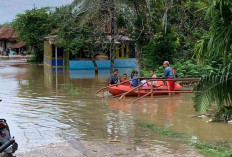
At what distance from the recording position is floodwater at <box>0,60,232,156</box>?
9.16m

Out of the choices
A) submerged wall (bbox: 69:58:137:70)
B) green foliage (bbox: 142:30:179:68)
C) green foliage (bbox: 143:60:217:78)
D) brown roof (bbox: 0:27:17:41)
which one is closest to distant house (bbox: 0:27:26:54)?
brown roof (bbox: 0:27:17:41)

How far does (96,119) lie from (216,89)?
5790 mm

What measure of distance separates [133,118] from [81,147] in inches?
155

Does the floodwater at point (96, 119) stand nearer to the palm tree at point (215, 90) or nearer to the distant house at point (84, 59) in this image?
the palm tree at point (215, 90)

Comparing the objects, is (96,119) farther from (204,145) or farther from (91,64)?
(91,64)

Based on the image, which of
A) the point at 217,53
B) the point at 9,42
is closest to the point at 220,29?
the point at 217,53

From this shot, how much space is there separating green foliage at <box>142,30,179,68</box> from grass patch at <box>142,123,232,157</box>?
477 inches

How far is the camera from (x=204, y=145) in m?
8.08

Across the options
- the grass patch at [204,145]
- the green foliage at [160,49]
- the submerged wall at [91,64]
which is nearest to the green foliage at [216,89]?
the grass patch at [204,145]

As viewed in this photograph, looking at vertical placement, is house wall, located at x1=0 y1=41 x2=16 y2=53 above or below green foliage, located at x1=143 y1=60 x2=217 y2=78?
above

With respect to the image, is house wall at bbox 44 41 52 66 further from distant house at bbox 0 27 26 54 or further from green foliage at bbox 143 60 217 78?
distant house at bbox 0 27 26 54

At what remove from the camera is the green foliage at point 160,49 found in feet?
71.6

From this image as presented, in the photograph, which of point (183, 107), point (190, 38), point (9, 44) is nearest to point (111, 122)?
point (183, 107)

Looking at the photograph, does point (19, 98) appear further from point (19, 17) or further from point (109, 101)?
point (19, 17)
